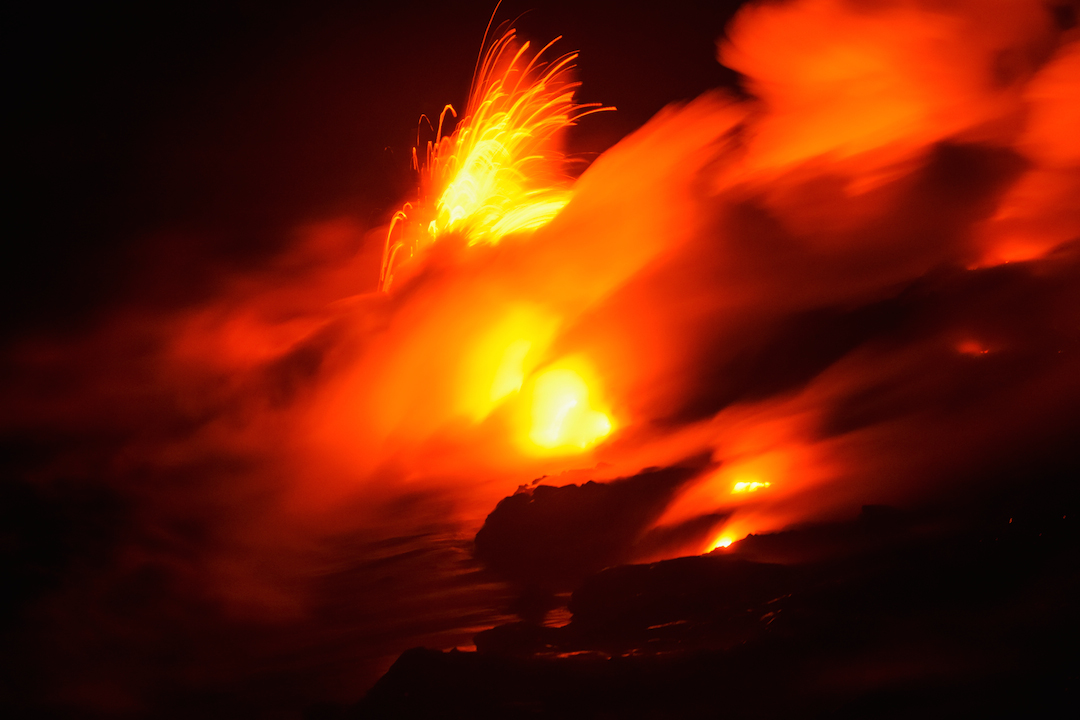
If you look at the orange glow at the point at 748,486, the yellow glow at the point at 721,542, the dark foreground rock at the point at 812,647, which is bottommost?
the dark foreground rock at the point at 812,647

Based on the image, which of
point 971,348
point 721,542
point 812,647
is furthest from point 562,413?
point 971,348

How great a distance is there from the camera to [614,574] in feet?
26.6

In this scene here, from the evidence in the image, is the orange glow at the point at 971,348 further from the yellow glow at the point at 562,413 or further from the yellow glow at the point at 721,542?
the yellow glow at the point at 562,413

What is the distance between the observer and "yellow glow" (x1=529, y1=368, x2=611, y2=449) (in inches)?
425

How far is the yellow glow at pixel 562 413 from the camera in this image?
10797mm

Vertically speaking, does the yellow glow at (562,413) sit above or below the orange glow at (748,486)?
above

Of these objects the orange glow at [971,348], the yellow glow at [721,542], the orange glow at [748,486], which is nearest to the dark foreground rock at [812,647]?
the yellow glow at [721,542]

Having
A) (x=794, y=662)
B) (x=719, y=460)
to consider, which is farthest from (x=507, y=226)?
(x=794, y=662)

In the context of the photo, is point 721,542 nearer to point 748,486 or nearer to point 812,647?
point 748,486


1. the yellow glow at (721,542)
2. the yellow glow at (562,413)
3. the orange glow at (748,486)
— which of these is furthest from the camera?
the yellow glow at (562,413)

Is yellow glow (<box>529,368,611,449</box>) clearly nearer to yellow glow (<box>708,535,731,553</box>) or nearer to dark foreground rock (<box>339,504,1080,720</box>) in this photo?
yellow glow (<box>708,535,731,553</box>)

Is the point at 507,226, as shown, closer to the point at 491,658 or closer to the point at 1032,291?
the point at 491,658

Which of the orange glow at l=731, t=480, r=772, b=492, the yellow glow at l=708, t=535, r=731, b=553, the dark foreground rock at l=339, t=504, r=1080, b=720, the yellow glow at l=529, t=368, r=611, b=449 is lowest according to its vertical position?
the dark foreground rock at l=339, t=504, r=1080, b=720

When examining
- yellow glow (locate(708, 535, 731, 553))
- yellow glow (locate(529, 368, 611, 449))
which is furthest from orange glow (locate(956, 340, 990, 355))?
yellow glow (locate(529, 368, 611, 449))
